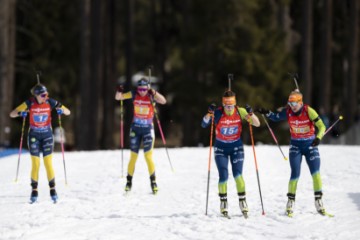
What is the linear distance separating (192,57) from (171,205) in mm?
19193

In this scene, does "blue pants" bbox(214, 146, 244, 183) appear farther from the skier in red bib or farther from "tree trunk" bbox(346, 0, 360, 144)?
"tree trunk" bbox(346, 0, 360, 144)

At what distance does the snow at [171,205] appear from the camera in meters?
10.4

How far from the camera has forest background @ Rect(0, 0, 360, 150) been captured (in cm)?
2816

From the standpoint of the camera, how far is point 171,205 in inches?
496

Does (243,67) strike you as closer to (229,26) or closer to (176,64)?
(229,26)

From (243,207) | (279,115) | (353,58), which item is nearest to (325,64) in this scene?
(353,58)

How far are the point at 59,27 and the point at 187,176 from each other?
1997cm

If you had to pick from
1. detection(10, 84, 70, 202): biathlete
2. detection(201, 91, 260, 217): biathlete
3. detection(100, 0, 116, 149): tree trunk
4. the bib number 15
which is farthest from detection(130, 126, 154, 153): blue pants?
detection(100, 0, 116, 149): tree trunk

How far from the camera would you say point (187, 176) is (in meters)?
15.9

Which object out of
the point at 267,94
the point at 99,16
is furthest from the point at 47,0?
the point at 267,94

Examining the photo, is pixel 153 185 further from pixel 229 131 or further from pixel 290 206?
pixel 290 206

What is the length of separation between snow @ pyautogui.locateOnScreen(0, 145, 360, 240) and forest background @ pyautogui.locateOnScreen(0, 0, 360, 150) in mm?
10394

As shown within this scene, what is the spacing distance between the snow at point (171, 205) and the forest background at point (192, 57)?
1039 cm

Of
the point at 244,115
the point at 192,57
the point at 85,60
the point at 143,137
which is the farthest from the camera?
the point at 192,57
